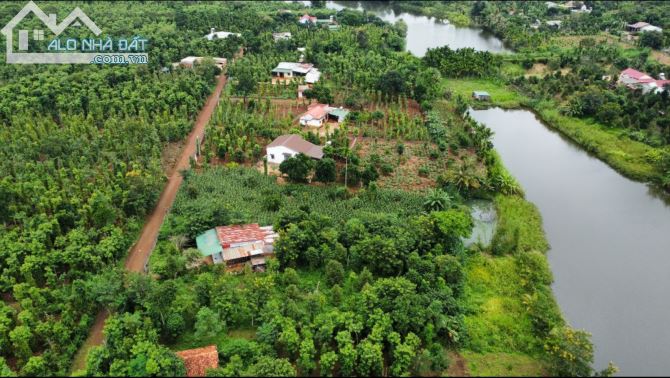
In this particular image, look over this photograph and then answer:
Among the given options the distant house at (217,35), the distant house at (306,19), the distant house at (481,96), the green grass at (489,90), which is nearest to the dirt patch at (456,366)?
the green grass at (489,90)

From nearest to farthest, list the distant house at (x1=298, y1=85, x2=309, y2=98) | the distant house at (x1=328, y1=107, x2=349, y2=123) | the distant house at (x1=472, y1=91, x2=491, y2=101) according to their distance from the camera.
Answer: the distant house at (x1=328, y1=107, x2=349, y2=123), the distant house at (x1=298, y1=85, x2=309, y2=98), the distant house at (x1=472, y1=91, x2=491, y2=101)

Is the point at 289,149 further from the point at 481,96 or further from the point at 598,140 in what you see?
the point at 598,140

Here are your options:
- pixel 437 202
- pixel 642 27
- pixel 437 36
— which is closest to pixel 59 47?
pixel 437 202

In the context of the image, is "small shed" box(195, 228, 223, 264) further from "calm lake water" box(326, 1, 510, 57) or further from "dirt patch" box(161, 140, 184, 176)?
"calm lake water" box(326, 1, 510, 57)

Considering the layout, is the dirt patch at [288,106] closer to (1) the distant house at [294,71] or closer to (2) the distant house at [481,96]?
(1) the distant house at [294,71]

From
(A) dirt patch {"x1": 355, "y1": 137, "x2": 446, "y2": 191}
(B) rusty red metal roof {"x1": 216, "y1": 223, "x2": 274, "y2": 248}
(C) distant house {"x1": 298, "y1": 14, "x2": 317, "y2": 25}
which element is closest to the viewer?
(B) rusty red metal roof {"x1": 216, "y1": 223, "x2": 274, "y2": 248}

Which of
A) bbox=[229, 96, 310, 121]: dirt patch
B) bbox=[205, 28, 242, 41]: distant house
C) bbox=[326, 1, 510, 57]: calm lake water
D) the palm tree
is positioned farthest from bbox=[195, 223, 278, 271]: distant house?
bbox=[326, 1, 510, 57]: calm lake water
